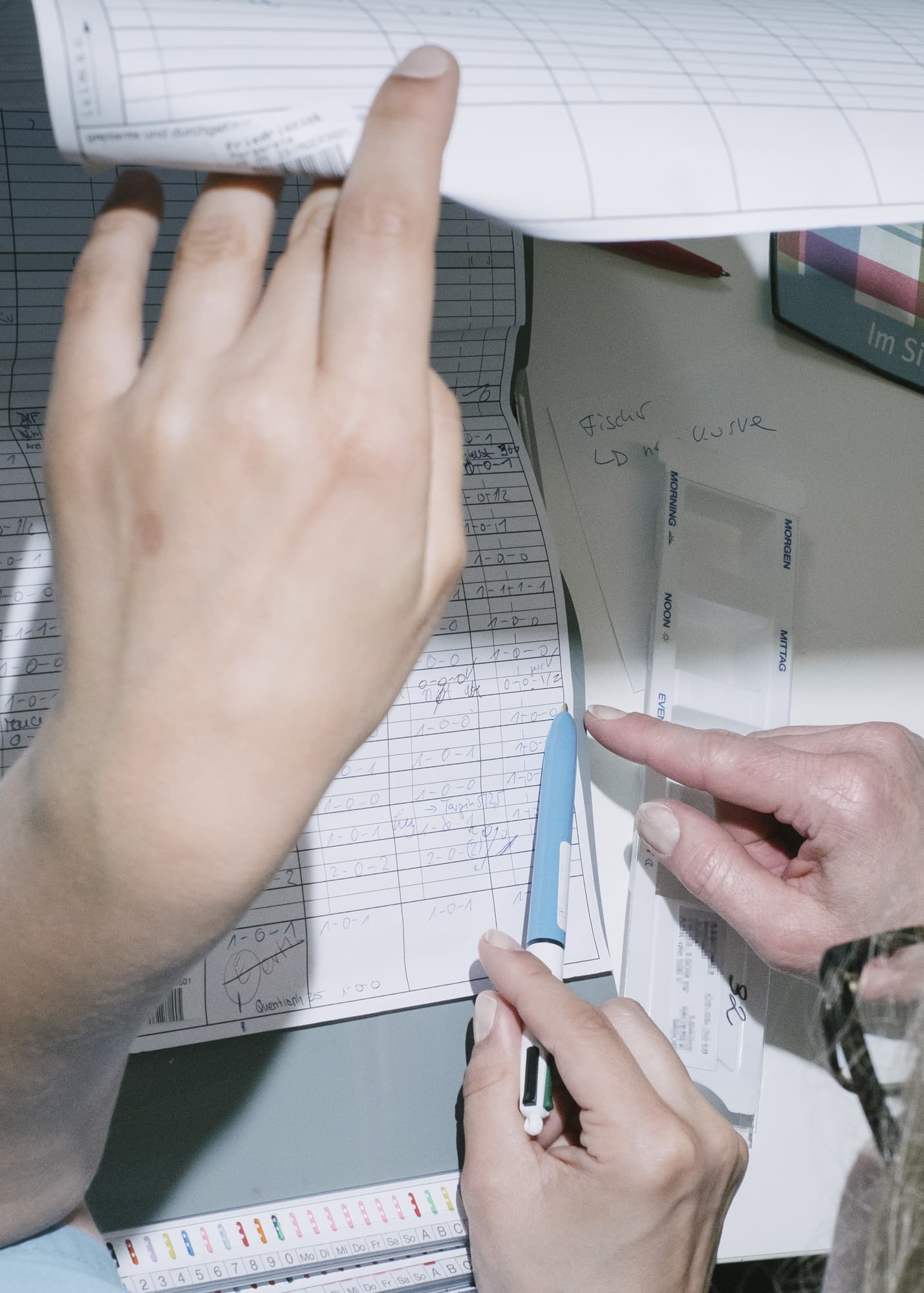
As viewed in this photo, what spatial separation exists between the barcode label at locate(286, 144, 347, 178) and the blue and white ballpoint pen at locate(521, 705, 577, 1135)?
307mm

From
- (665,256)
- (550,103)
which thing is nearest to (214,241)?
(550,103)

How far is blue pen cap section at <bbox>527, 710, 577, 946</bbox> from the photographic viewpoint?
0.49 meters

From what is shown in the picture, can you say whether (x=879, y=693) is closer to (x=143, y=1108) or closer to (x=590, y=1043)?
(x=590, y=1043)

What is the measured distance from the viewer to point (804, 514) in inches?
25.8

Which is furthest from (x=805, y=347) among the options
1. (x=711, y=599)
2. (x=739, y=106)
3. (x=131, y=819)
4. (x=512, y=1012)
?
(x=131, y=819)

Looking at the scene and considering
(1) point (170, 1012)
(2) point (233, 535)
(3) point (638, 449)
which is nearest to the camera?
(2) point (233, 535)

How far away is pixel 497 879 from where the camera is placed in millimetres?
514

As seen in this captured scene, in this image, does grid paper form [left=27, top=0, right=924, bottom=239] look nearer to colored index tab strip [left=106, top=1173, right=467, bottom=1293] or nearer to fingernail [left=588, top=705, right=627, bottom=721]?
fingernail [left=588, top=705, right=627, bottom=721]

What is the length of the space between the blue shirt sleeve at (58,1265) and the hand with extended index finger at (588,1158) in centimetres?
15

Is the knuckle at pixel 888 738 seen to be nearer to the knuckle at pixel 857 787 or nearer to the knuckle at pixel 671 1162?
the knuckle at pixel 857 787

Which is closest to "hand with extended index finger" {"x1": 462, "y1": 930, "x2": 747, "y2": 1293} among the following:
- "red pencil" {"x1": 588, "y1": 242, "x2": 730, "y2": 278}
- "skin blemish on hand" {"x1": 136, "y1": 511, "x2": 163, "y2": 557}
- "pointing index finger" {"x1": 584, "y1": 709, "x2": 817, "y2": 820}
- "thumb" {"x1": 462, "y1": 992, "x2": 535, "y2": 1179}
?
"thumb" {"x1": 462, "y1": 992, "x2": 535, "y2": 1179}

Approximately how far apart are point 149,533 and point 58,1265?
0.96 ft

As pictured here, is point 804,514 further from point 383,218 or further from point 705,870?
point 383,218

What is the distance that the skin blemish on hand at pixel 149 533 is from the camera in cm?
25
